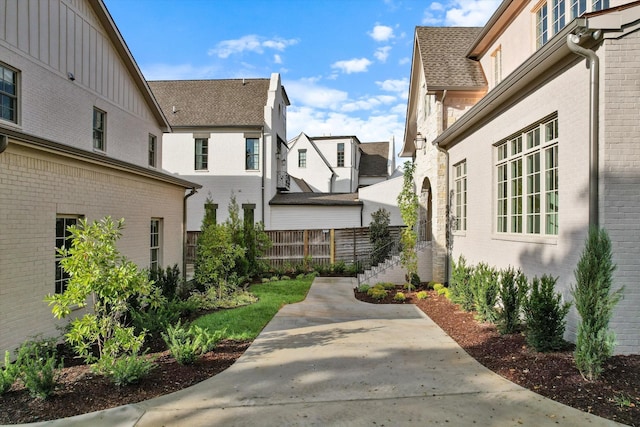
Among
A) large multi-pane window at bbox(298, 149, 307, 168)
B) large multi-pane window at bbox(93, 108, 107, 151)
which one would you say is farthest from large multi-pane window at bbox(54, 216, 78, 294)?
large multi-pane window at bbox(298, 149, 307, 168)

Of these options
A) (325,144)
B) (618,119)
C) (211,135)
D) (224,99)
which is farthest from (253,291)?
(325,144)

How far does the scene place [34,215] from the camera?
6.77 m

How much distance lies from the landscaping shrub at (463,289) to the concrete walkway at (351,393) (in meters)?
1.90

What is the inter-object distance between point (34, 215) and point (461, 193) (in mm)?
9887

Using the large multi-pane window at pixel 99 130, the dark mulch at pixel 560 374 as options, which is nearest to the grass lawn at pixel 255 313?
the dark mulch at pixel 560 374

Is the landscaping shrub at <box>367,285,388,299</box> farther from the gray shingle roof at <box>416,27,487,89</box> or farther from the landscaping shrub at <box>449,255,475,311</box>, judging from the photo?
the gray shingle roof at <box>416,27,487,89</box>

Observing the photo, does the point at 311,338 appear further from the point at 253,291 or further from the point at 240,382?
the point at 253,291

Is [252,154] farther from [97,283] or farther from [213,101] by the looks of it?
[97,283]

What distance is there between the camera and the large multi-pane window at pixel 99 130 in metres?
11.7

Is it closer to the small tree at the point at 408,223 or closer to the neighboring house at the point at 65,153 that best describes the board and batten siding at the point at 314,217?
the neighboring house at the point at 65,153

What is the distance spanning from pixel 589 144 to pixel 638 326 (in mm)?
2514

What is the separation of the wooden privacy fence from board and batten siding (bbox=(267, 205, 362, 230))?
10.7 feet

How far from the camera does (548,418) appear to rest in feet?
13.5

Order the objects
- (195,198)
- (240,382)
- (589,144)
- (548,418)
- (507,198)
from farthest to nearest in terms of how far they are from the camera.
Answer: (195,198) < (507,198) < (589,144) < (240,382) < (548,418)
